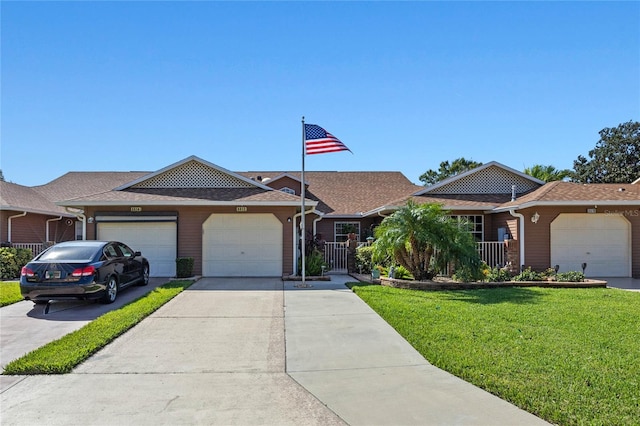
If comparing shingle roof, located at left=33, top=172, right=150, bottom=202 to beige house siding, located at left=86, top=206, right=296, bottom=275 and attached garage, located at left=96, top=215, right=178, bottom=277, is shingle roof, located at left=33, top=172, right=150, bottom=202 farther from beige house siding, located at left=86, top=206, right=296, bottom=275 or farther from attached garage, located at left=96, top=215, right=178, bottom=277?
beige house siding, located at left=86, top=206, right=296, bottom=275

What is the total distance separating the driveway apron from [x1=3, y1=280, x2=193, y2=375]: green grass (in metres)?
0.17

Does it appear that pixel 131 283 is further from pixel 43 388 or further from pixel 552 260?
pixel 552 260

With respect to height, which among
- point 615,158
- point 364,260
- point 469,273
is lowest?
point 469,273

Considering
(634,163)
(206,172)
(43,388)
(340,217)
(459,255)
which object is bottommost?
(43,388)

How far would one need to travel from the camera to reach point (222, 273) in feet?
51.3

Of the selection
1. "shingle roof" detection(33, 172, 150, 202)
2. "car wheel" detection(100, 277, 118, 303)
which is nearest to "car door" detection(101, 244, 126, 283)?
"car wheel" detection(100, 277, 118, 303)

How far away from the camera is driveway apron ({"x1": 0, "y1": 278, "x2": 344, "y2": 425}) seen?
13.7ft

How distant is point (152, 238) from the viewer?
15.6 m

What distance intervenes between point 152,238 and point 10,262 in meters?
5.09

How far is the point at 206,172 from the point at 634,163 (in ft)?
135

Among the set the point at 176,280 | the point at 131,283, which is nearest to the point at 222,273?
the point at 176,280

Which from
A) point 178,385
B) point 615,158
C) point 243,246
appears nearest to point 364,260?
point 243,246

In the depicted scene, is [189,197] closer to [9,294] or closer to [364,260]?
[9,294]

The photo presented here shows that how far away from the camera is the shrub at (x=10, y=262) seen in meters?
15.3
